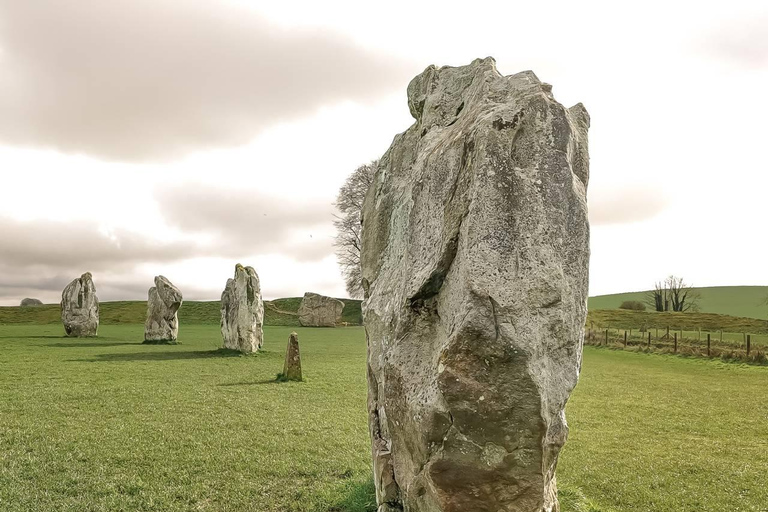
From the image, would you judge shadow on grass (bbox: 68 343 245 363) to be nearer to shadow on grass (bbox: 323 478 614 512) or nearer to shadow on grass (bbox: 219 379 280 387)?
shadow on grass (bbox: 219 379 280 387)

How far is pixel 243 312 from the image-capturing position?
23.3m

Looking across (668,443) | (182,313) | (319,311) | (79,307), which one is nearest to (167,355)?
(79,307)

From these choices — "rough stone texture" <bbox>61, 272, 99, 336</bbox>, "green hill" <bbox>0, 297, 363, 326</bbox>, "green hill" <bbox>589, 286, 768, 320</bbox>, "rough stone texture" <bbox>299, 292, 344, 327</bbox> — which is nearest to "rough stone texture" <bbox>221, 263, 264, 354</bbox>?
"rough stone texture" <bbox>61, 272, 99, 336</bbox>

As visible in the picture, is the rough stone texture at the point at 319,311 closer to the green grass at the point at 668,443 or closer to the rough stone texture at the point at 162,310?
the rough stone texture at the point at 162,310

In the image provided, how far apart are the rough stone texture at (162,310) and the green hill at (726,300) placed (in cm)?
5311

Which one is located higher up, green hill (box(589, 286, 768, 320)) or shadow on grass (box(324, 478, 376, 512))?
green hill (box(589, 286, 768, 320))

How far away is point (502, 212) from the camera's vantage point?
182 inches

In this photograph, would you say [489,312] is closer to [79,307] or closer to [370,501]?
[370,501]

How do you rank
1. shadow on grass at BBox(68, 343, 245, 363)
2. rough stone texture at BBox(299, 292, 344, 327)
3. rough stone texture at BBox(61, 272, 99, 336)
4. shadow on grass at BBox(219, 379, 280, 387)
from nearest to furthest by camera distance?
shadow on grass at BBox(219, 379, 280, 387), shadow on grass at BBox(68, 343, 245, 363), rough stone texture at BBox(61, 272, 99, 336), rough stone texture at BBox(299, 292, 344, 327)

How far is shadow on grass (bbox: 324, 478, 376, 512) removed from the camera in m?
6.88

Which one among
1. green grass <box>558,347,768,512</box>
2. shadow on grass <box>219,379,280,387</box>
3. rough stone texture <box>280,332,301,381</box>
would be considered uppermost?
rough stone texture <box>280,332,301,381</box>

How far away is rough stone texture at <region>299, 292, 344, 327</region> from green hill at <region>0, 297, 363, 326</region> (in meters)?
3.38

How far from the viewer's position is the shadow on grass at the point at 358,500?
6879 mm

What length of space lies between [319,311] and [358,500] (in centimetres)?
4108
